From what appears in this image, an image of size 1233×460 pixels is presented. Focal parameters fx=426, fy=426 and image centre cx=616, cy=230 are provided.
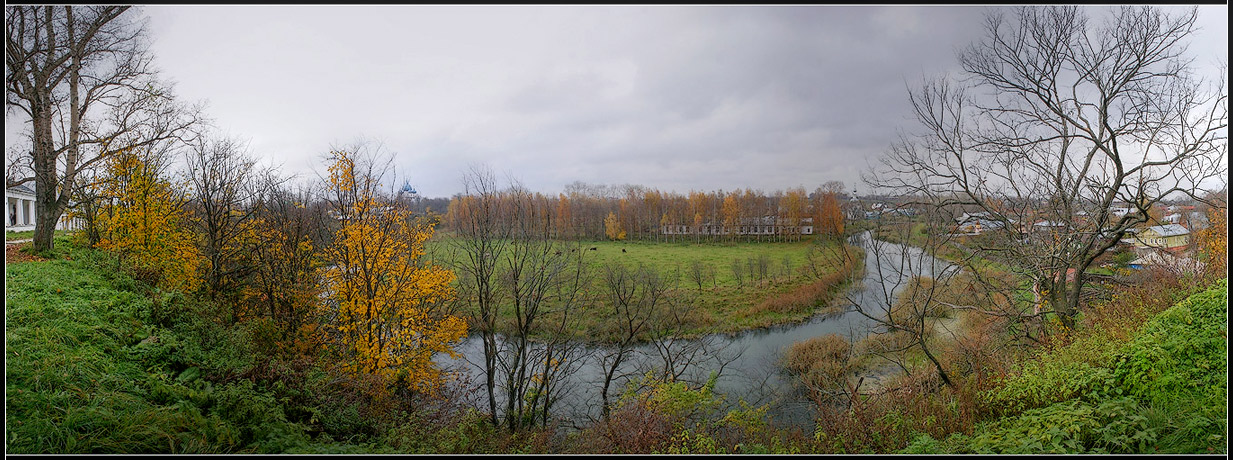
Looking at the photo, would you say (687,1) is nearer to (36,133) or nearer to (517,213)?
(517,213)

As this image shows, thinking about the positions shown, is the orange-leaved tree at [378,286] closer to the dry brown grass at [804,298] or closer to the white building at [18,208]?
the white building at [18,208]

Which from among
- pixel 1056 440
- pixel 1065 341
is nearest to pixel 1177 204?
pixel 1065 341

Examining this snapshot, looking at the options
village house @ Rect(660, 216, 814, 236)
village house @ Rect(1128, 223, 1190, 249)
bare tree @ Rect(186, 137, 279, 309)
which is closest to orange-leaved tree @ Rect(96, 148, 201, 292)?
bare tree @ Rect(186, 137, 279, 309)

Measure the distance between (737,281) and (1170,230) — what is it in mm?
16276

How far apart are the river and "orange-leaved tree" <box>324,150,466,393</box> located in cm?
163

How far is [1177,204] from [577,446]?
880cm

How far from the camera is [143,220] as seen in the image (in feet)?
29.2

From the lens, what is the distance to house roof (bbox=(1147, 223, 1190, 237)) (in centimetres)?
683

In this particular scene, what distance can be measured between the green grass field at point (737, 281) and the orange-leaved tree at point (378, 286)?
2.73 metres

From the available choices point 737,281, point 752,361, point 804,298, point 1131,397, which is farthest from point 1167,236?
point 737,281

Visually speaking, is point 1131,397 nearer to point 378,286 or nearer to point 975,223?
point 975,223

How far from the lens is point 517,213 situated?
8.88m

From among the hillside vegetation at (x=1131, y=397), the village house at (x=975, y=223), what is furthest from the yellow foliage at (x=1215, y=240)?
the village house at (x=975, y=223)

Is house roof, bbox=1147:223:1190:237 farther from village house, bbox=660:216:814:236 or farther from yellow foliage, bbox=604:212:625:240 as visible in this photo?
yellow foliage, bbox=604:212:625:240
